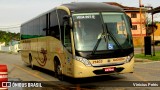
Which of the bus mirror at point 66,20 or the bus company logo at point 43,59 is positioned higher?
the bus mirror at point 66,20

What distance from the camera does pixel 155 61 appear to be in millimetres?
24156

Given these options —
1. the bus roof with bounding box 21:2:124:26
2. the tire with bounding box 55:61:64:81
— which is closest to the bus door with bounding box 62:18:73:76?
the bus roof with bounding box 21:2:124:26

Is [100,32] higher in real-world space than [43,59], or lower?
higher

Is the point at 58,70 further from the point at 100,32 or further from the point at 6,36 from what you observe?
the point at 6,36

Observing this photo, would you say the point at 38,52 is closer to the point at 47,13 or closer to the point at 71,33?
the point at 47,13

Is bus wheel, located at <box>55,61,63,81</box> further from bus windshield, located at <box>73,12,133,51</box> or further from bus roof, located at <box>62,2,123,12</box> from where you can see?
bus roof, located at <box>62,2,123,12</box>

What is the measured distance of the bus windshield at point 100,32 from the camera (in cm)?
1327

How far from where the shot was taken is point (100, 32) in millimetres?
13492

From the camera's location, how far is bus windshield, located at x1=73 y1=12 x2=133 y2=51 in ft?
43.5

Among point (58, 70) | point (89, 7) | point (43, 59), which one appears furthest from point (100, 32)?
point (43, 59)

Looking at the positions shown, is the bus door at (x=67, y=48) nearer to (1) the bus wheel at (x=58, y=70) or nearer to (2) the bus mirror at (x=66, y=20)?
(2) the bus mirror at (x=66, y=20)

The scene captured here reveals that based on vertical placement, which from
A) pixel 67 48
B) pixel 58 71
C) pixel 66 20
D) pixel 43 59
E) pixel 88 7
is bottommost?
pixel 58 71

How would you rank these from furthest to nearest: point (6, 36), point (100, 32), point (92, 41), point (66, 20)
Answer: point (6, 36), point (66, 20), point (100, 32), point (92, 41)

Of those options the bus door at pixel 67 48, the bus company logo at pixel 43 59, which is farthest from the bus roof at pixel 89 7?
the bus company logo at pixel 43 59
